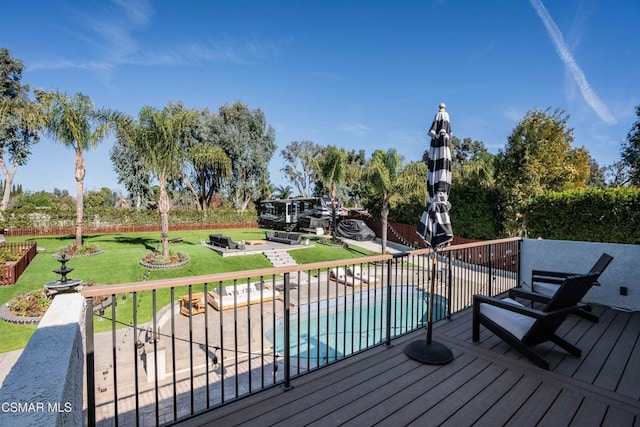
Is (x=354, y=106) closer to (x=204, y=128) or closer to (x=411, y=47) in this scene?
(x=411, y=47)

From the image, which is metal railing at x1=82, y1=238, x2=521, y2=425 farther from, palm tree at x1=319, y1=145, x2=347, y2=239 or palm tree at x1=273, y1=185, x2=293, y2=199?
palm tree at x1=273, y1=185, x2=293, y2=199

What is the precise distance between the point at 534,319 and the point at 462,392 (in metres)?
1.10

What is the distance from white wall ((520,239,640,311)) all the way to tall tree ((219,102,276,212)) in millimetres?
25098

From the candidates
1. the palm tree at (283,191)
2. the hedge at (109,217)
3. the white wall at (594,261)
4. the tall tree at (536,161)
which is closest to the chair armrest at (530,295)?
the white wall at (594,261)

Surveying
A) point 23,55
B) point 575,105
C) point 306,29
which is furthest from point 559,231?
point 23,55

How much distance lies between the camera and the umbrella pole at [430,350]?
2.79m

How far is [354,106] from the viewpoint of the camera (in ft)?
72.9

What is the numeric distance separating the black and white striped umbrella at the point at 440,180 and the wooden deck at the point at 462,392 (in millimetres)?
1171

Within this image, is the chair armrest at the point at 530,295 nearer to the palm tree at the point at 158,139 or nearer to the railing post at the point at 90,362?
the railing post at the point at 90,362

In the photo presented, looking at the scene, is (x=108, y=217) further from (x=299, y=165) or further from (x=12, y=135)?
(x=299, y=165)

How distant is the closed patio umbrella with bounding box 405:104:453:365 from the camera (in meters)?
2.80

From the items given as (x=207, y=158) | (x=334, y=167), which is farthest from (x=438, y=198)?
(x=207, y=158)

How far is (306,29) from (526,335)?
14055mm

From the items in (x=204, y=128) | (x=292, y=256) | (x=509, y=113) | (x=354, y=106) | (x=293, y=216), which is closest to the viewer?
(x=509, y=113)
